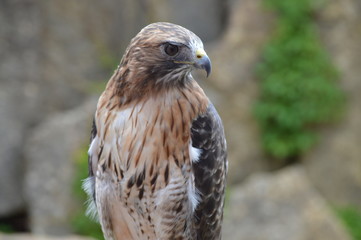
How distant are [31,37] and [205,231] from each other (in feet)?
17.2

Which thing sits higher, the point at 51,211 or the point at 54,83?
the point at 54,83

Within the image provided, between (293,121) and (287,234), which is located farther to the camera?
(293,121)

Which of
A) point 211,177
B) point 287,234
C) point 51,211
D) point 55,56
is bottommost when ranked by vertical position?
point 51,211

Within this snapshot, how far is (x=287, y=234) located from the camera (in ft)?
20.0

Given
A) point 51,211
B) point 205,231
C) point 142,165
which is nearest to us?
point 142,165

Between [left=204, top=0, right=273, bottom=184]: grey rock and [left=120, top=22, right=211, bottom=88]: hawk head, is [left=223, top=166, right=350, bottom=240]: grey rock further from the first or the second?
[left=120, top=22, right=211, bottom=88]: hawk head

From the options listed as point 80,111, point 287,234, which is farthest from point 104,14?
point 287,234

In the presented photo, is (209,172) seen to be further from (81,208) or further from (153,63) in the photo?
(81,208)

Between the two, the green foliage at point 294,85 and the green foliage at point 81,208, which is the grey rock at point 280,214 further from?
the green foliage at point 81,208

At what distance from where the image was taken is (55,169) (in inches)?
297

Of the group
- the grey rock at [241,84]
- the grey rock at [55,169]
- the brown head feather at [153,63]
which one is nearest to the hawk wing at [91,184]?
the brown head feather at [153,63]

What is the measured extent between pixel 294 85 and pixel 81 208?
2.74 meters

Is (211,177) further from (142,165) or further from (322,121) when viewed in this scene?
(322,121)

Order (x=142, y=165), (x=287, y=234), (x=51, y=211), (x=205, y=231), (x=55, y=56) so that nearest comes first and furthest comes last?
(x=142, y=165), (x=205, y=231), (x=287, y=234), (x=51, y=211), (x=55, y=56)
